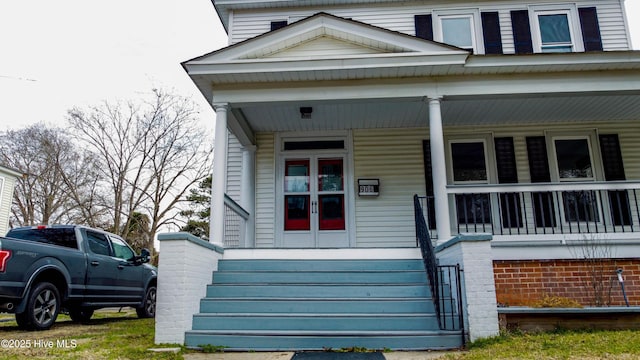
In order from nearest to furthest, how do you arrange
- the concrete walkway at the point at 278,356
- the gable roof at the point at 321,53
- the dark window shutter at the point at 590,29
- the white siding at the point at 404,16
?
the concrete walkway at the point at 278,356 → the gable roof at the point at 321,53 → the dark window shutter at the point at 590,29 → the white siding at the point at 404,16

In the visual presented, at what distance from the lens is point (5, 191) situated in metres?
16.3

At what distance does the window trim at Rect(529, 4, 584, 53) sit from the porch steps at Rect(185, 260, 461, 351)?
6124 millimetres

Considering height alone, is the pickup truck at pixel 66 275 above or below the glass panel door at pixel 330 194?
below

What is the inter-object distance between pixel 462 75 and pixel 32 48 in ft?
48.4

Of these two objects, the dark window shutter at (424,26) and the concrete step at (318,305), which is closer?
the concrete step at (318,305)

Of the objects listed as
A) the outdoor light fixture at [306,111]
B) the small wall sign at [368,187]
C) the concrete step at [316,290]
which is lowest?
the concrete step at [316,290]

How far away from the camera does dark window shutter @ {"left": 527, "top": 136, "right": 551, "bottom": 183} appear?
8711 mm

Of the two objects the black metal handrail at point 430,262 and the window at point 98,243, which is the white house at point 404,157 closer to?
the black metal handrail at point 430,262

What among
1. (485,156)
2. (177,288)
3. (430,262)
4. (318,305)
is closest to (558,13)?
(485,156)

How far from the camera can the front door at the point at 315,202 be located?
870 centimetres

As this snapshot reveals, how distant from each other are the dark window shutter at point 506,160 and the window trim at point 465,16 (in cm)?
212

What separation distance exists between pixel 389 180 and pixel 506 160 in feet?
7.99

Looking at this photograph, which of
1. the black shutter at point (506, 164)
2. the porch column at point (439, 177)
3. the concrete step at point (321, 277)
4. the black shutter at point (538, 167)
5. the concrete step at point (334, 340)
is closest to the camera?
the concrete step at point (334, 340)

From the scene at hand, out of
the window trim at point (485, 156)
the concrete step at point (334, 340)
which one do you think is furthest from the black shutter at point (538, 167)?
the concrete step at point (334, 340)
